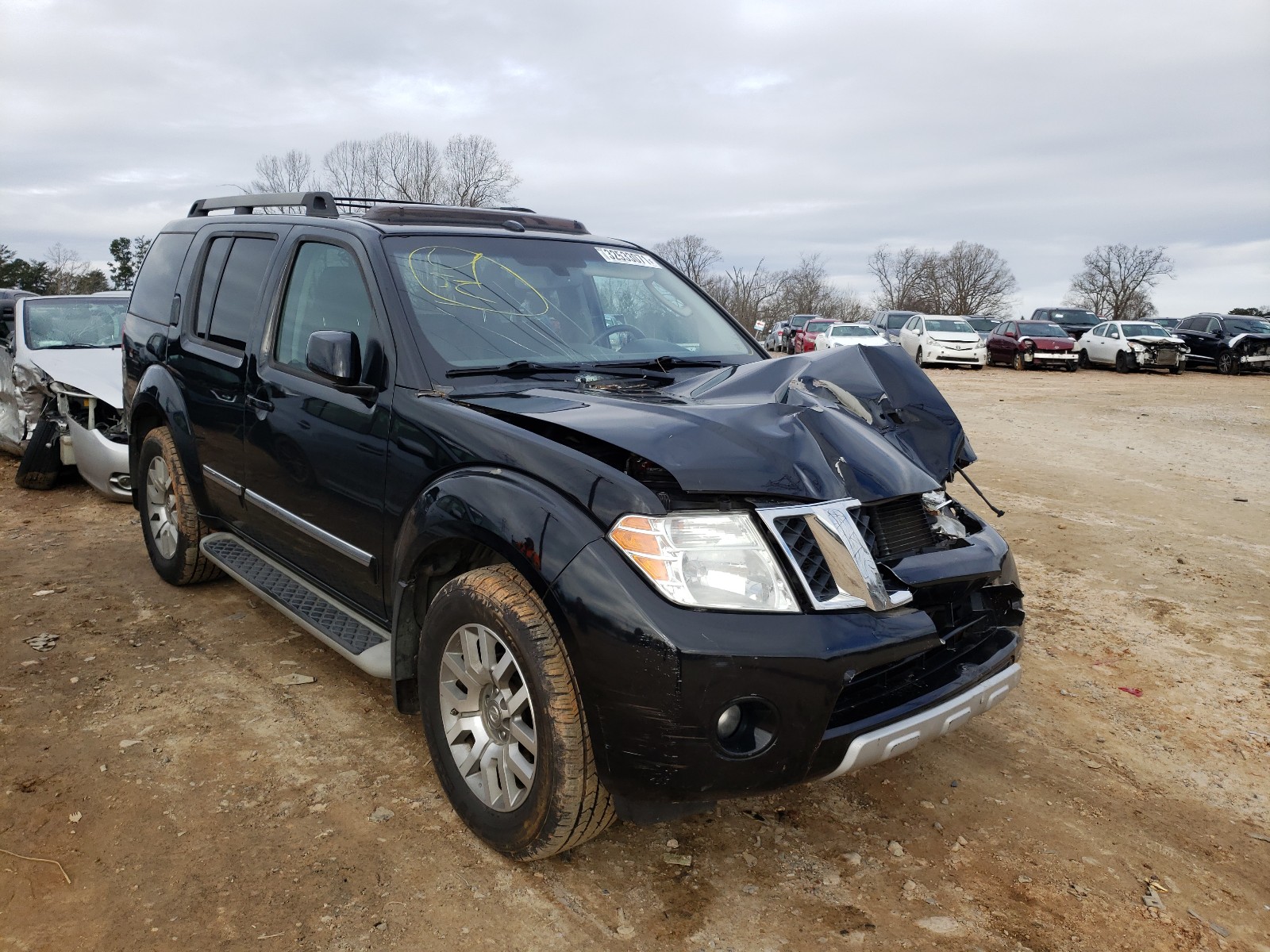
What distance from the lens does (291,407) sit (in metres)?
3.60

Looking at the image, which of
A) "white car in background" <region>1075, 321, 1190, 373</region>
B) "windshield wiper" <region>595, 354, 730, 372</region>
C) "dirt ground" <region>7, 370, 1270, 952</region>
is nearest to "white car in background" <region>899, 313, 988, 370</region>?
"white car in background" <region>1075, 321, 1190, 373</region>

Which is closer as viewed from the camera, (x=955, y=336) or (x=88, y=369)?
(x=88, y=369)

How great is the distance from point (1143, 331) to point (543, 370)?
1112 inches

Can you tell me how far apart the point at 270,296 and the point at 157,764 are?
6.22 feet

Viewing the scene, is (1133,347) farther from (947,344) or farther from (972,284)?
(972,284)

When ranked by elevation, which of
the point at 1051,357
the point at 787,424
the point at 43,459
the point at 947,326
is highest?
the point at 947,326

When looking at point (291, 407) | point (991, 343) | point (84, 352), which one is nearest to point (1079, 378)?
point (991, 343)

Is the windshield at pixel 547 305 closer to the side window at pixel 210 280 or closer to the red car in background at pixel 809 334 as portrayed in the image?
the side window at pixel 210 280

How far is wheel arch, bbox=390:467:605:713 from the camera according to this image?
7.80 feet

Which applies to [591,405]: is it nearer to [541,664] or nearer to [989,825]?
[541,664]

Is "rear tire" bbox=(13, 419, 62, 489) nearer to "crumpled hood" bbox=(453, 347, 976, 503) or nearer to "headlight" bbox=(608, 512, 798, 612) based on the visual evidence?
"crumpled hood" bbox=(453, 347, 976, 503)

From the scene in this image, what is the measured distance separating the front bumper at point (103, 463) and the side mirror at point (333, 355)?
184 inches

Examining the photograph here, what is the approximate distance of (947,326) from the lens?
27.8m

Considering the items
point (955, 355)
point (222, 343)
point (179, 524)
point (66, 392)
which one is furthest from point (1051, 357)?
point (222, 343)
